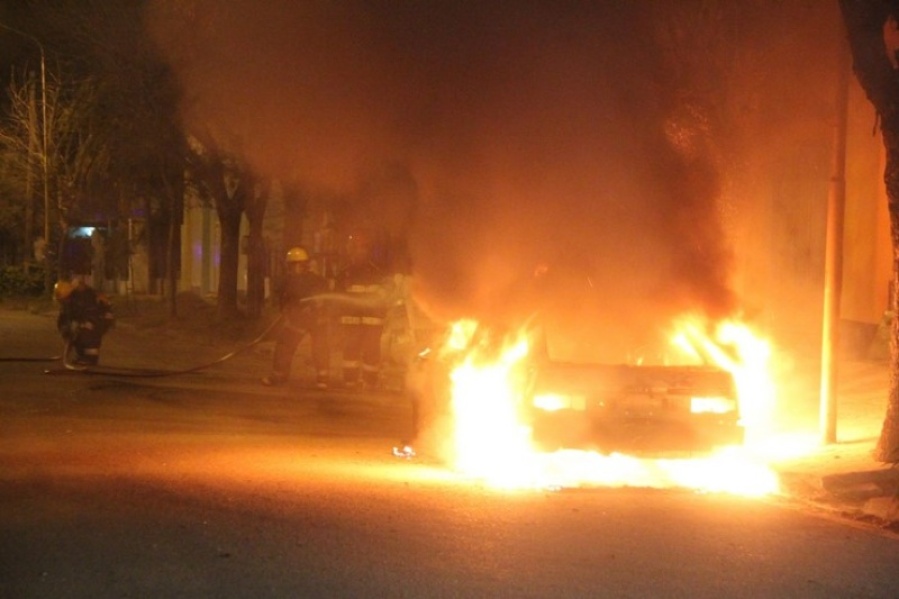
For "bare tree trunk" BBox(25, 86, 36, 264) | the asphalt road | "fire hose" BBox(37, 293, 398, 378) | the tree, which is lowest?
the asphalt road

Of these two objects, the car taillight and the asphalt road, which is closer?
the asphalt road

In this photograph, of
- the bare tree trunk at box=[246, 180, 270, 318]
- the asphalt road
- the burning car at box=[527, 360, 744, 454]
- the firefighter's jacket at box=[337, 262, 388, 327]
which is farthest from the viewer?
the bare tree trunk at box=[246, 180, 270, 318]

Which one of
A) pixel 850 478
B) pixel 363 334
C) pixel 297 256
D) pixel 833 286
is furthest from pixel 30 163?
pixel 850 478

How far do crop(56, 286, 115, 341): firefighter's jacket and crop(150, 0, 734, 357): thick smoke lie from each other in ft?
11.9

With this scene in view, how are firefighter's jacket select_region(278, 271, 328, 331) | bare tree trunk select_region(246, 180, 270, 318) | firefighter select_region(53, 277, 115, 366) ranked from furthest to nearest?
bare tree trunk select_region(246, 180, 270, 318) → firefighter select_region(53, 277, 115, 366) → firefighter's jacket select_region(278, 271, 328, 331)

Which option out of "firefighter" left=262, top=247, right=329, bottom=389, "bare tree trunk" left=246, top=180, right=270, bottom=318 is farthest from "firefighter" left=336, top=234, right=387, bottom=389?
"bare tree trunk" left=246, top=180, right=270, bottom=318

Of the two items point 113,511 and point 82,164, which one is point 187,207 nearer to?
point 82,164

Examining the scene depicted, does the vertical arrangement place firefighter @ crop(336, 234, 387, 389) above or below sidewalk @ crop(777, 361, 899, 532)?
above

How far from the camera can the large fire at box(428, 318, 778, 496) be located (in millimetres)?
8648

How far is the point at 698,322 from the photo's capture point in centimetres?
952

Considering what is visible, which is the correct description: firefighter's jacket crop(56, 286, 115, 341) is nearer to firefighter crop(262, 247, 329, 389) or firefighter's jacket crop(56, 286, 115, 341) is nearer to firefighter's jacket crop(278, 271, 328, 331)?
firefighter crop(262, 247, 329, 389)

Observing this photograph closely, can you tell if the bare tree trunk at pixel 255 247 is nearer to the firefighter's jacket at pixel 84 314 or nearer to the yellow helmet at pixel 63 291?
the firefighter's jacket at pixel 84 314

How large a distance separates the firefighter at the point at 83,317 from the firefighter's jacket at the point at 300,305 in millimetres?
2390

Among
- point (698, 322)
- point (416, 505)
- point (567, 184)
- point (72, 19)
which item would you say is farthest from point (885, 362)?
point (72, 19)
